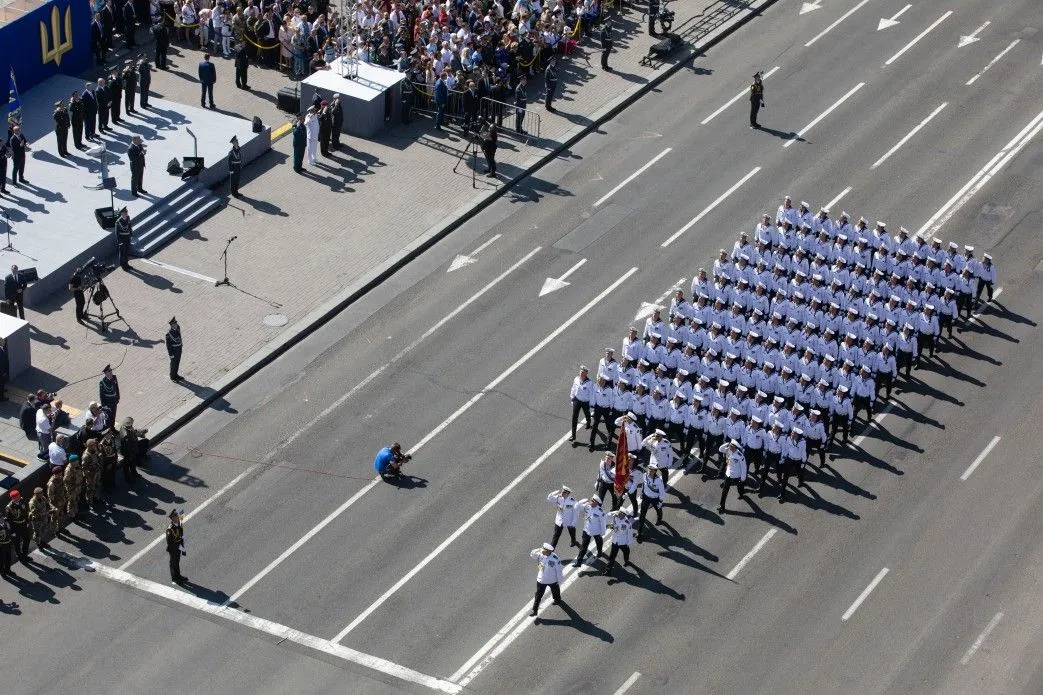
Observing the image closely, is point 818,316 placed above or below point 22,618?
above

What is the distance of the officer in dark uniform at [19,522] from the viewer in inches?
1903

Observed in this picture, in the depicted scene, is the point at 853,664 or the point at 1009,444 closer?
the point at 853,664

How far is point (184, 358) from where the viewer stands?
56.7 meters

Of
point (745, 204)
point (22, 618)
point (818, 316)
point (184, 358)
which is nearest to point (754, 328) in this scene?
point (818, 316)

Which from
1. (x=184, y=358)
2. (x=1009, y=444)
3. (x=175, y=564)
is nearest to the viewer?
(x=175, y=564)

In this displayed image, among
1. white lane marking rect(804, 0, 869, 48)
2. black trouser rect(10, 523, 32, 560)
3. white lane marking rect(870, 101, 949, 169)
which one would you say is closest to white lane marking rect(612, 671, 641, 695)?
black trouser rect(10, 523, 32, 560)

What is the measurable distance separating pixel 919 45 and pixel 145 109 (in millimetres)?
26980

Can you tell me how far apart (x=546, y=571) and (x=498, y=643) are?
6.39ft

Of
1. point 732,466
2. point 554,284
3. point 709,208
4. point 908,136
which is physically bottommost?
point 554,284

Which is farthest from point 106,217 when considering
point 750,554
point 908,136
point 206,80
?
point 908,136

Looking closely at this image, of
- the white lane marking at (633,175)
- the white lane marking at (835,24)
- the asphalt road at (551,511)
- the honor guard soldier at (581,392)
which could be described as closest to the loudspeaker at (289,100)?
the asphalt road at (551,511)

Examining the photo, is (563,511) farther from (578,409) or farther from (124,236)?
(124,236)

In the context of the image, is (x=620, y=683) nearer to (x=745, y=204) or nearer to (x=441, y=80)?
(x=745, y=204)

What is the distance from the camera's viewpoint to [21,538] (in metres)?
48.8
